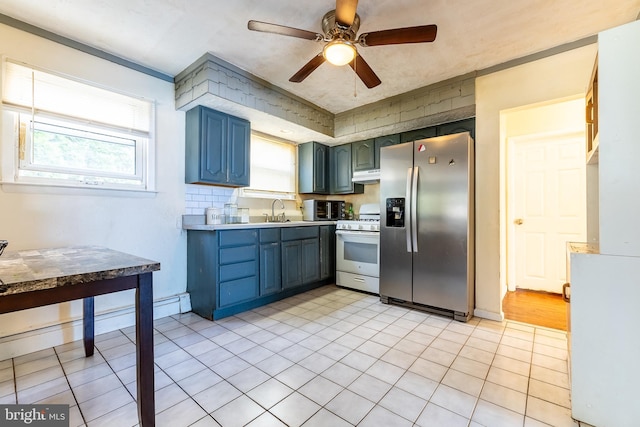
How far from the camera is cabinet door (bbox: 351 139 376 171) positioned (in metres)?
4.11

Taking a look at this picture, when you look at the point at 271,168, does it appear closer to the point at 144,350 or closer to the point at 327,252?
the point at 327,252

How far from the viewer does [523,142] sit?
385cm

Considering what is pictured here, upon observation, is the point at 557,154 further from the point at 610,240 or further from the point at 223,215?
the point at 223,215

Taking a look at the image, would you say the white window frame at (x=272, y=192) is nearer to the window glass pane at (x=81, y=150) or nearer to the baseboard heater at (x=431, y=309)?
the window glass pane at (x=81, y=150)

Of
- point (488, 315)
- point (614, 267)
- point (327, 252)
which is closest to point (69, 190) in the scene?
point (327, 252)

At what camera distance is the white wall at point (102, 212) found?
212 cm

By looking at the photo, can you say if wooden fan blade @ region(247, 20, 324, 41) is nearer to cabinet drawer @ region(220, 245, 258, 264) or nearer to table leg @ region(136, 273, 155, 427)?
table leg @ region(136, 273, 155, 427)

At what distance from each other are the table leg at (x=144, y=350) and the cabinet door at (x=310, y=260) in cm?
236

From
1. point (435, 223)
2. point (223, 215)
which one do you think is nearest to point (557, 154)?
point (435, 223)

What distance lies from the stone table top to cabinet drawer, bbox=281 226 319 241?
6.41 feet

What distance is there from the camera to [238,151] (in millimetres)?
3322

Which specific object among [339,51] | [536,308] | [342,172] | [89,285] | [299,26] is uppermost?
[299,26]

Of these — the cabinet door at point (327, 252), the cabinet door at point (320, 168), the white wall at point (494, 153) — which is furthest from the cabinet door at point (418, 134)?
the cabinet door at point (327, 252)

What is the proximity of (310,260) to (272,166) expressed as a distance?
160 cm
